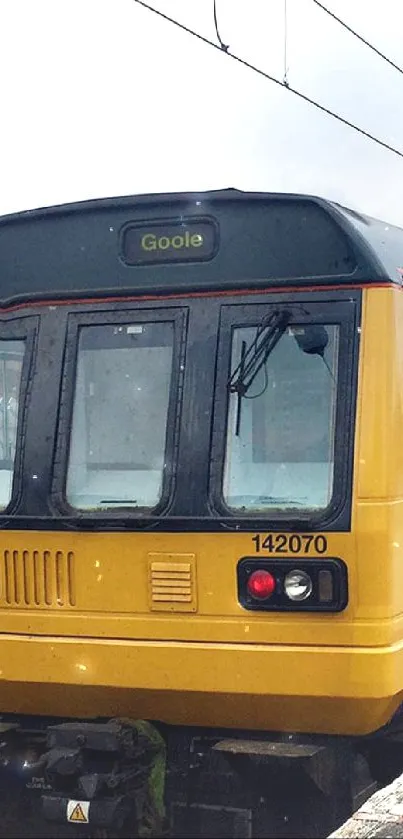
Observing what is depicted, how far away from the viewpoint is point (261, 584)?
477 centimetres

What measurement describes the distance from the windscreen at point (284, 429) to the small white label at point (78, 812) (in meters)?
1.30

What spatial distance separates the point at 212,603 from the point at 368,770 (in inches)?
45.0

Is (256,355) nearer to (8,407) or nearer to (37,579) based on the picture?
(8,407)

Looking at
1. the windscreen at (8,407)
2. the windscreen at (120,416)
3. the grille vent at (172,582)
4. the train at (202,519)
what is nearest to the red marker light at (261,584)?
the train at (202,519)

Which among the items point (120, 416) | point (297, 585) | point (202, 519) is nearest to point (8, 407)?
point (120, 416)

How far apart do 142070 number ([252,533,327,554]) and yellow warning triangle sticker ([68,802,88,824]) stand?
1.20 m

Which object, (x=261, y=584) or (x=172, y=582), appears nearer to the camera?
(x=261, y=584)

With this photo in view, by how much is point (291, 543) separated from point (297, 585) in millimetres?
169

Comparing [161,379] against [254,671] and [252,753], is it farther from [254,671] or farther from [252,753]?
[252,753]

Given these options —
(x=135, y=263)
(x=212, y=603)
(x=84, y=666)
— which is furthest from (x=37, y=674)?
(x=135, y=263)

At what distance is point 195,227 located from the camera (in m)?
5.12

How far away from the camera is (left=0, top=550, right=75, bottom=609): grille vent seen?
199 inches

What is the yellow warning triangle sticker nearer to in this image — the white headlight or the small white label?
the small white label

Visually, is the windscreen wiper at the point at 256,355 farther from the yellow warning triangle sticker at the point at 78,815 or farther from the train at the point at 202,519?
the yellow warning triangle sticker at the point at 78,815
